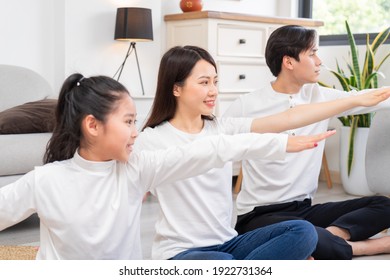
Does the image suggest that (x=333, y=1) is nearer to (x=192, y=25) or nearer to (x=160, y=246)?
(x=192, y=25)

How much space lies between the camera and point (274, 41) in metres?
2.62

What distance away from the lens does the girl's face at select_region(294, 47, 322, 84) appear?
2.49m

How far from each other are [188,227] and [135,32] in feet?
8.28

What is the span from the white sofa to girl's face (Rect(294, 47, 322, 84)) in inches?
57.1

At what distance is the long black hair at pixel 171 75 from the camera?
2.05 meters

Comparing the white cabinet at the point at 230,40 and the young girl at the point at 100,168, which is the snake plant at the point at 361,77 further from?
the young girl at the point at 100,168

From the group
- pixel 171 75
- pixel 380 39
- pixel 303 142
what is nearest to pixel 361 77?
pixel 380 39

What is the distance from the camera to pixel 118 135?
1666mm

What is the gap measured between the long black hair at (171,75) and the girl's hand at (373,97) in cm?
52

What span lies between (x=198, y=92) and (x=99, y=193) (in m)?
0.53

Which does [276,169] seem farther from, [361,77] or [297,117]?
[361,77]

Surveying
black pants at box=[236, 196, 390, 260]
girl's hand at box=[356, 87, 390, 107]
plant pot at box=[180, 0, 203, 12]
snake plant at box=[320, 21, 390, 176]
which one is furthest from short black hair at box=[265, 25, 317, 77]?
plant pot at box=[180, 0, 203, 12]

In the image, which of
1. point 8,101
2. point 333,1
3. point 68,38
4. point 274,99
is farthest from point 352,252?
point 333,1

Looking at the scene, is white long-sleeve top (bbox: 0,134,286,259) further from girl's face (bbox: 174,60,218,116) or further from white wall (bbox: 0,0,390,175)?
white wall (bbox: 0,0,390,175)
